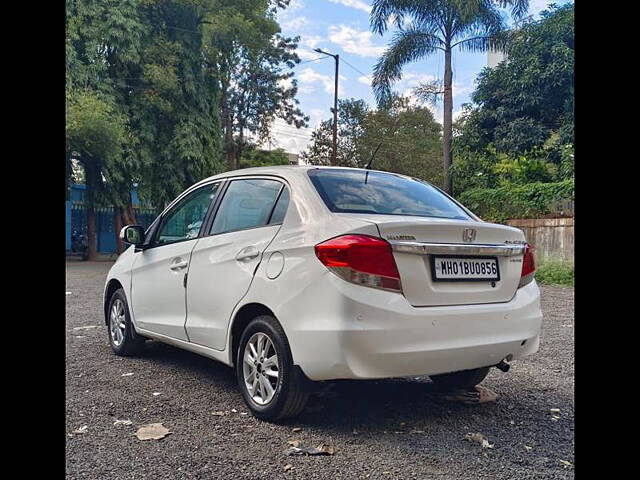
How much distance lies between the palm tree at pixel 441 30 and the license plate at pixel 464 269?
1618 cm

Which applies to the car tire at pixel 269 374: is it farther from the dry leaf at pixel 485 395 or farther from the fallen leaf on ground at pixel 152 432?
the dry leaf at pixel 485 395

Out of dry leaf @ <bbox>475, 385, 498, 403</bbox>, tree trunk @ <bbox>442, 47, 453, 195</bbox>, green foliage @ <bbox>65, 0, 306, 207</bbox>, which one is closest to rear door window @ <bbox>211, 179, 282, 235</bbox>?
dry leaf @ <bbox>475, 385, 498, 403</bbox>

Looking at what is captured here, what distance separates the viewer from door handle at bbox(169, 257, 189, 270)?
172 inches

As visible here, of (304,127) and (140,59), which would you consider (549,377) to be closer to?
(140,59)

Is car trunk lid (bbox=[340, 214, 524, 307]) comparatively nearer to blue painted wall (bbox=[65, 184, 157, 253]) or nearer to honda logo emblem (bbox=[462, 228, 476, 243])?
honda logo emblem (bbox=[462, 228, 476, 243])

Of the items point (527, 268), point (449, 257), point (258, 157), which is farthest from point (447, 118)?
point (449, 257)

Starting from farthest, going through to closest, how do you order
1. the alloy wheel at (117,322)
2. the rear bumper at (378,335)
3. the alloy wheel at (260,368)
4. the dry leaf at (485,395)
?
the alloy wheel at (117,322)
the dry leaf at (485,395)
the alloy wheel at (260,368)
the rear bumper at (378,335)

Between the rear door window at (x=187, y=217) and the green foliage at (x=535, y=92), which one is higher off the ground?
the green foliage at (x=535, y=92)

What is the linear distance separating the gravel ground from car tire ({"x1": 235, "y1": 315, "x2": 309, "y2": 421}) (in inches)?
4.8

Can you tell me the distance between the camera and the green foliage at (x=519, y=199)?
14.3 m

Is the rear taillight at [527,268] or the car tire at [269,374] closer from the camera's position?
the car tire at [269,374]

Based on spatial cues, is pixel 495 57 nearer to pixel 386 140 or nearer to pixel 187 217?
pixel 386 140

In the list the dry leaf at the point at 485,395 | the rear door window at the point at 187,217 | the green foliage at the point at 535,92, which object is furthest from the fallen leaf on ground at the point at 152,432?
the green foliage at the point at 535,92
